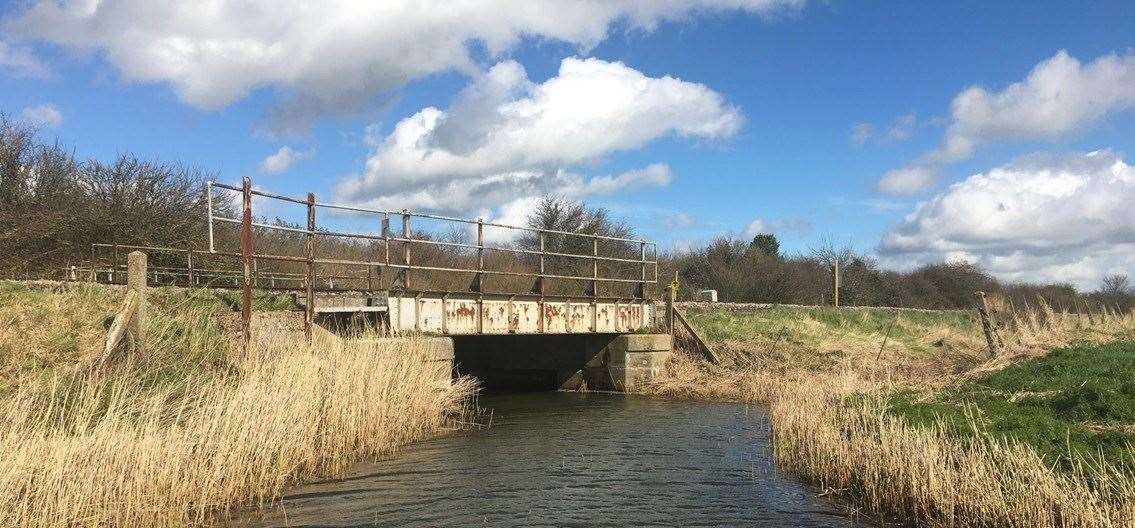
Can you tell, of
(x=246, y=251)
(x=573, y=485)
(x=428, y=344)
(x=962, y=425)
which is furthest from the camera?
(x=428, y=344)

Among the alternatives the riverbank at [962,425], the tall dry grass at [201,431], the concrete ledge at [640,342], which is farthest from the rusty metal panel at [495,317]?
the riverbank at [962,425]

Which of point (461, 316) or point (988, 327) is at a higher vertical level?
point (461, 316)

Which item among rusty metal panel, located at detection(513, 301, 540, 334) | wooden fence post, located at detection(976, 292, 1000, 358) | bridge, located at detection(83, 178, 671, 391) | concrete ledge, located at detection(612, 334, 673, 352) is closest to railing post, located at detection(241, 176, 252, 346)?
bridge, located at detection(83, 178, 671, 391)

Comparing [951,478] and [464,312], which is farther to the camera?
[464,312]

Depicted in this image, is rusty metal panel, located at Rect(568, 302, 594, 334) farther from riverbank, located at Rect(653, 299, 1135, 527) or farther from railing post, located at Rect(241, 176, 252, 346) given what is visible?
railing post, located at Rect(241, 176, 252, 346)

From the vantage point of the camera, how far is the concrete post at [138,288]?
11312mm

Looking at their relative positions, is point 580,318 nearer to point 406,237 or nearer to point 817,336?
point 406,237

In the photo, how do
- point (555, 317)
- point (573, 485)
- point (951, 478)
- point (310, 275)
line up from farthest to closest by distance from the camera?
point (555, 317), point (310, 275), point (573, 485), point (951, 478)

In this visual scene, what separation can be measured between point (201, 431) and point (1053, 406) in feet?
33.5

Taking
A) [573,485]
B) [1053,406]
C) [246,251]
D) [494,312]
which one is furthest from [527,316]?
[1053,406]

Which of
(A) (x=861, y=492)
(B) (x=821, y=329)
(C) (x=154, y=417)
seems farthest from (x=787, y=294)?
(C) (x=154, y=417)

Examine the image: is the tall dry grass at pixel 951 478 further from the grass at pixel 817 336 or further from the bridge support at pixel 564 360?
the grass at pixel 817 336

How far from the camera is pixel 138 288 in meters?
Result: 11.4

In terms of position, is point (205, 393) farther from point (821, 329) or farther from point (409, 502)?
point (821, 329)
